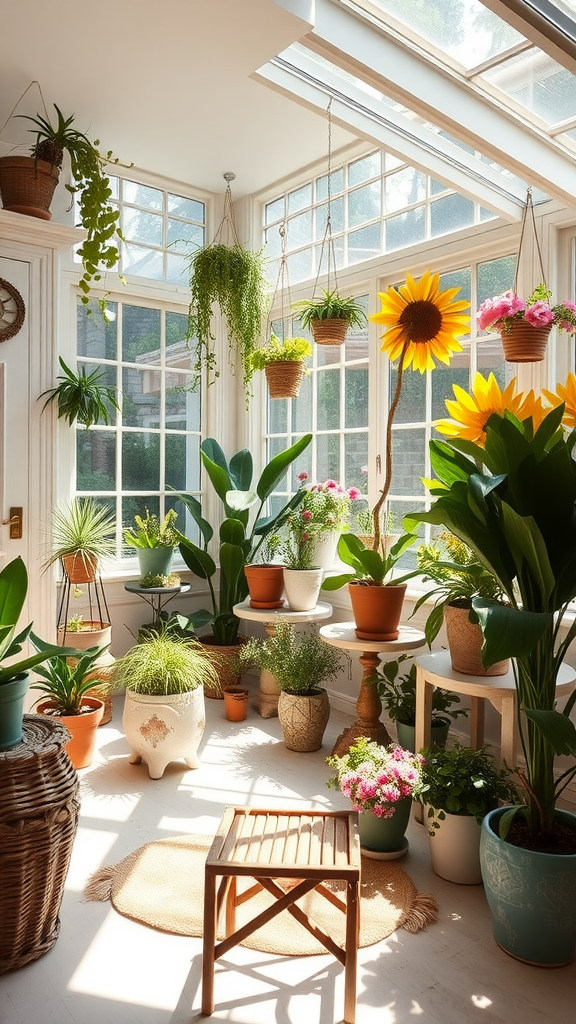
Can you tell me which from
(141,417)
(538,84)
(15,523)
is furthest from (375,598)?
(141,417)

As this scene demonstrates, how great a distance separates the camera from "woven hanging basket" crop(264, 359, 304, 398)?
394 centimetres

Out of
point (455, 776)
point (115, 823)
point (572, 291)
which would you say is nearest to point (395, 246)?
point (572, 291)

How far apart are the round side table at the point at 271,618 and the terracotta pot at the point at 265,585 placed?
0.12ft

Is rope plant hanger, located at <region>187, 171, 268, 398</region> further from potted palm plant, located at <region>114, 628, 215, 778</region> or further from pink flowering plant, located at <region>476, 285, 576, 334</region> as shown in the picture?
potted palm plant, located at <region>114, 628, 215, 778</region>

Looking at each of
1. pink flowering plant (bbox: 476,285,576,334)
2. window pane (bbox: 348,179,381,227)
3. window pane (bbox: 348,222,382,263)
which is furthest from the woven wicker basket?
window pane (bbox: 348,179,381,227)

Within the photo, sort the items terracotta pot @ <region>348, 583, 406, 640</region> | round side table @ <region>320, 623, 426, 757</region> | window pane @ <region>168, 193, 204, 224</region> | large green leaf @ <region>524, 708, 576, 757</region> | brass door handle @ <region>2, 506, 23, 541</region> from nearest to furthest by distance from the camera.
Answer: large green leaf @ <region>524, 708, 576, 757</region>, terracotta pot @ <region>348, 583, 406, 640</region>, round side table @ <region>320, 623, 426, 757</region>, brass door handle @ <region>2, 506, 23, 541</region>, window pane @ <region>168, 193, 204, 224</region>

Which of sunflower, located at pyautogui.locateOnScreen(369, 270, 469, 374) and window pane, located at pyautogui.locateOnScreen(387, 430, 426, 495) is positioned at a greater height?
sunflower, located at pyautogui.locateOnScreen(369, 270, 469, 374)

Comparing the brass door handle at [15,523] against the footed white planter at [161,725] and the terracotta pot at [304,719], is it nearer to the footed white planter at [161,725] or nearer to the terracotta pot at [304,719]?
the footed white planter at [161,725]

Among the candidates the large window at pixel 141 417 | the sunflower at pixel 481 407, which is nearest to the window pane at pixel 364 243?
the large window at pixel 141 417

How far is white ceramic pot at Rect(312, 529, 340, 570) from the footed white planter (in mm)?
1022

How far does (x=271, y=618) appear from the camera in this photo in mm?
3633

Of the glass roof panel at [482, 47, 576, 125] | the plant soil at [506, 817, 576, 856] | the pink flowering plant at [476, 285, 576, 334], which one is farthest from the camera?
the pink flowering plant at [476, 285, 576, 334]

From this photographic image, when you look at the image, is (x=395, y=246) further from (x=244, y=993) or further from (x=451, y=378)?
(x=244, y=993)

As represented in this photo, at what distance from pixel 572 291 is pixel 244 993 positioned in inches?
115
